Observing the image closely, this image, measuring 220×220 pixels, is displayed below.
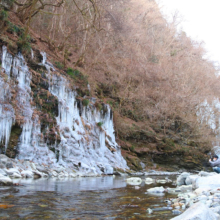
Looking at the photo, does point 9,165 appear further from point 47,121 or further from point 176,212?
point 176,212

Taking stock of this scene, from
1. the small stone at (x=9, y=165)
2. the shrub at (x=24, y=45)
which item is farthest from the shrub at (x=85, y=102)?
the small stone at (x=9, y=165)

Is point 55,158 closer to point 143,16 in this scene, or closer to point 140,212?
point 140,212

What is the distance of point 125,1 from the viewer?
1542 cm

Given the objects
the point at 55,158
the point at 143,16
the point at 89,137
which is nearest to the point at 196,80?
the point at 143,16

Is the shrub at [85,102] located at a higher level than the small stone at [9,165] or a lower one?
higher

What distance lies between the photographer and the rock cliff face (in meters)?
9.84

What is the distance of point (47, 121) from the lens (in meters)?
11.5

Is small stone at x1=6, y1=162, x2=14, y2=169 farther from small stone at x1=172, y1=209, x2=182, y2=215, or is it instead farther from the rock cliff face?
small stone at x1=172, y1=209, x2=182, y2=215

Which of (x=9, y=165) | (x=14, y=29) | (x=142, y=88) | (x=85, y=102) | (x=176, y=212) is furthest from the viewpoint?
(x=142, y=88)

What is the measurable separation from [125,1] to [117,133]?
32.4ft

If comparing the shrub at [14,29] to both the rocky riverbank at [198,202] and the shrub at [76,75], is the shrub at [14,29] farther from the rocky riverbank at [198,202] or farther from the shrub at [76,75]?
the rocky riverbank at [198,202]

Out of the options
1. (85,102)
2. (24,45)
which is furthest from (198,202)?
(85,102)

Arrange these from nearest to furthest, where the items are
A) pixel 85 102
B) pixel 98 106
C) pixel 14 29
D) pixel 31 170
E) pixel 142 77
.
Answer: pixel 31 170
pixel 14 29
pixel 85 102
pixel 98 106
pixel 142 77

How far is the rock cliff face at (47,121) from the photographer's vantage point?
32.3 feet
